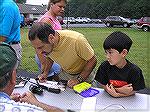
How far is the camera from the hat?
61.2 inches

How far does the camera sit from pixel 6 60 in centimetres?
157

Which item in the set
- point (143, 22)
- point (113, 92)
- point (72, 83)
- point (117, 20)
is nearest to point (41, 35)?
point (72, 83)

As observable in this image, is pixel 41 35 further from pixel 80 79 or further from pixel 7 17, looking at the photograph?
pixel 7 17

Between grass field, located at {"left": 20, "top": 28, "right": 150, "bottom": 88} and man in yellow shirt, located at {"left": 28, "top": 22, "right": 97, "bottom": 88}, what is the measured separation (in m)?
3.24

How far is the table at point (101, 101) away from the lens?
2.19 m

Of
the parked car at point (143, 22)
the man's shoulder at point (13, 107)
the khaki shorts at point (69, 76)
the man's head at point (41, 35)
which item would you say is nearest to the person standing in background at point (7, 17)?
the khaki shorts at point (69, 76)

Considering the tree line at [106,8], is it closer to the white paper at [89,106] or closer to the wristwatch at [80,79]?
the wristwatch at [80,79]

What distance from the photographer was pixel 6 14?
3.40m

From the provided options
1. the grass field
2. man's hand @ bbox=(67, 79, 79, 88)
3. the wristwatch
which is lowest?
the grass field

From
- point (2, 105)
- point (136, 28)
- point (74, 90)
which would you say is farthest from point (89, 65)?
point (136, 28)

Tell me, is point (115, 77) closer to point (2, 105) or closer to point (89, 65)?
point (89, 65)

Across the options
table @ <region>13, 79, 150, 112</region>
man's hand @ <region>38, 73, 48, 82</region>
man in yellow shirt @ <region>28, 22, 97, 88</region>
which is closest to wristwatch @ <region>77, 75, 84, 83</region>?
man in yellow shirt @ <region>28, 22, 97, 88</region>

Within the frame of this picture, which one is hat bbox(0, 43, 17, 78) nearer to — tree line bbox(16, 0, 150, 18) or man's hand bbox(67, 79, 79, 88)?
man's hand bbox(67, 79, 79, 88)

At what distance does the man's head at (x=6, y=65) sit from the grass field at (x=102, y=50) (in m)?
4.60
